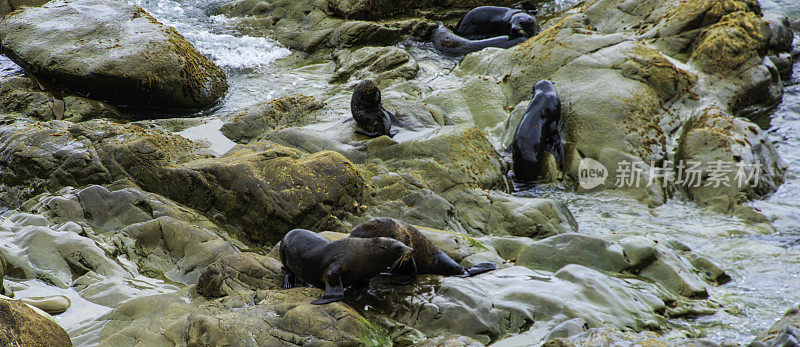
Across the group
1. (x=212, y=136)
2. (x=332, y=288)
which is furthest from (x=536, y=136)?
(x=332, y=288)

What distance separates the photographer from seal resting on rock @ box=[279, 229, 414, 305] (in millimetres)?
5047

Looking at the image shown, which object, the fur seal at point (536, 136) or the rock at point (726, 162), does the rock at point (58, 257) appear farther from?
the rock at point (726, 162)

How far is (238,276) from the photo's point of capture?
5.19 m

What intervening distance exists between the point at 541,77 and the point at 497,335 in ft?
23.2

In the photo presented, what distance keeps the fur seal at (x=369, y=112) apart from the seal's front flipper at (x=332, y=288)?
4179 millimetres

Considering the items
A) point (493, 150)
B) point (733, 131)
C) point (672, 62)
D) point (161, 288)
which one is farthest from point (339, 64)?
point (161, 288)

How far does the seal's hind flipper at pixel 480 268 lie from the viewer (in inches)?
221

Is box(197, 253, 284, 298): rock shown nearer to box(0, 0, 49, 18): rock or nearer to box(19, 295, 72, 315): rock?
box(19, 295, 72, 315): rock

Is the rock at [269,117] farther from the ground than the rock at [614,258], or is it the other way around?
the rock at [614,258]

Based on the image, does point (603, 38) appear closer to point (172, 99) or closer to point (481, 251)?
point (481, 251)

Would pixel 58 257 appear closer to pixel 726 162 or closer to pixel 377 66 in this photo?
pixel 377 66

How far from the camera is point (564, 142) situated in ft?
31.8

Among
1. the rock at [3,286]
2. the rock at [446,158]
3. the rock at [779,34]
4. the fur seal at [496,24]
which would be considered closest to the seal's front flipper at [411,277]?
the rock at [446,158]

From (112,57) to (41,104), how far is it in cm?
141
